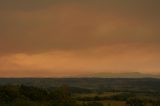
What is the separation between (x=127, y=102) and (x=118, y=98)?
26.0ft

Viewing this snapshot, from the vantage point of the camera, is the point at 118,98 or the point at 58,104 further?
the point at 118,98

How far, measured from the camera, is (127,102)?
133 meters

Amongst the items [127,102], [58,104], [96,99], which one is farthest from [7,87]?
[127,102]

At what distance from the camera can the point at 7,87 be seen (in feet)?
449

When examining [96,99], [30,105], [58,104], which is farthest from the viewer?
[96,99]

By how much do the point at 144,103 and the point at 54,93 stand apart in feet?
103

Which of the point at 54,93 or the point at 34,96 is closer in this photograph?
the point at 34,96

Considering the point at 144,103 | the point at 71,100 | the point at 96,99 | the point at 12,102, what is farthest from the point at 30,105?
the point at 144,103

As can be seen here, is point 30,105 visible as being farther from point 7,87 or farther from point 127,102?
point 127,102

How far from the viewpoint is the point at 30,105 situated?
11825 centimetres

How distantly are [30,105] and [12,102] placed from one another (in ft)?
25.2

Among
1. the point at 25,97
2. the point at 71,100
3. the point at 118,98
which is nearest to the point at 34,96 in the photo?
the point at 25,97

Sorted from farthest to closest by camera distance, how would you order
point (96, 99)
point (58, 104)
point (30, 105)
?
1. point (96, 99)
2. point (58, 104)
3. point (30, 105)

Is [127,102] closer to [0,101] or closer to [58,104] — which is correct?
[58,104]
